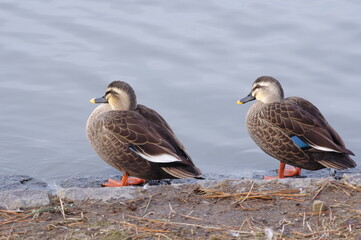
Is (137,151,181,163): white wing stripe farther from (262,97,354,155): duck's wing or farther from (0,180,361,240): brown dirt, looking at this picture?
(0,180,361,240): brown dirt

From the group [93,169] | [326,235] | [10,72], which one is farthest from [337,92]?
[326,235]

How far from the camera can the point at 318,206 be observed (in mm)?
4730

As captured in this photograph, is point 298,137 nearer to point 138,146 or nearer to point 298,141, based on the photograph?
point 298,141

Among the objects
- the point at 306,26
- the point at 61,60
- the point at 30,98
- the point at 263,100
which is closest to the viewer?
the point at 263,100

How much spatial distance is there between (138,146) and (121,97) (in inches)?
26.2

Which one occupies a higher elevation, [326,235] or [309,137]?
[309,137]

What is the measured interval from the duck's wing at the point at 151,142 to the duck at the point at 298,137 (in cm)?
91

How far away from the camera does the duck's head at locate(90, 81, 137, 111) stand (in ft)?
23.8

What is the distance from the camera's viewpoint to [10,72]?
1004 centimetres

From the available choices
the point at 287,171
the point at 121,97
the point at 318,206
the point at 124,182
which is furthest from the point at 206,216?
the point at 287,171

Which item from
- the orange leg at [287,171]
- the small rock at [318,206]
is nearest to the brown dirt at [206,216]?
the small rock at [318,206]

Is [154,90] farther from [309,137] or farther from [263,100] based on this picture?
[309,137]

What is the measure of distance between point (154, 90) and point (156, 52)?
1.00 metres

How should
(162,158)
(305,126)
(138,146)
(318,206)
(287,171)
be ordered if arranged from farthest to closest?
(287,171) → (305,126) → (138,146) → (162,158) → (318,206)
